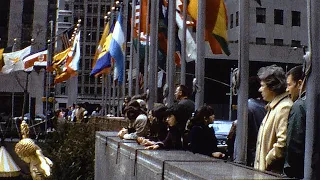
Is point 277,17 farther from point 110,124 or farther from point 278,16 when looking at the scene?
point 110,124

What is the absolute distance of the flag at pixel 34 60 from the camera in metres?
38.0

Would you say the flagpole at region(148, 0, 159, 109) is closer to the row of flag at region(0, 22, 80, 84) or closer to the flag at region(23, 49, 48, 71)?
the row of flag at region(0, 22, 80, 84)

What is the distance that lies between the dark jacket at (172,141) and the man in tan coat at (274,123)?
189cm

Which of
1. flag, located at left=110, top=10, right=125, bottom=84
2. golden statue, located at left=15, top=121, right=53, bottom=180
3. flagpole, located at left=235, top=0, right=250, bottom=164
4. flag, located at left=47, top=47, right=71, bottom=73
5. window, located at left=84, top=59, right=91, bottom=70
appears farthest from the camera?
window, located at left=84, top=59, right=91, bottom=70

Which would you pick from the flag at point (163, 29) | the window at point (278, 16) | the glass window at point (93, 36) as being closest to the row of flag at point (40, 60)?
the flag at point (163, 29)

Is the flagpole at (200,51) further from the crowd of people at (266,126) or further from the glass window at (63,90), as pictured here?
the glass window at (63,90)

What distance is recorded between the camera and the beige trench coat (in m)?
5.98

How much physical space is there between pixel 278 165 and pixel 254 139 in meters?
2.70

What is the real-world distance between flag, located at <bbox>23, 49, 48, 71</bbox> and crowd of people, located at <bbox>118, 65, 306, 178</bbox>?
2937 centimetres

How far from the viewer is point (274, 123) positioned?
6.15 meters

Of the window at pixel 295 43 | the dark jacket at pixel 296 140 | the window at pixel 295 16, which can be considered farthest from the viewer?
the window at pixel 295 43

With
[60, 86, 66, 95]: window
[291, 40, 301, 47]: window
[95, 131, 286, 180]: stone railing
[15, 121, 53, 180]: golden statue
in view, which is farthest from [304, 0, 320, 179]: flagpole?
[60, 86, 66, 95]: window

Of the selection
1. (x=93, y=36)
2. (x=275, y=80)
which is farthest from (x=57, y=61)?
(x=93, y=36)

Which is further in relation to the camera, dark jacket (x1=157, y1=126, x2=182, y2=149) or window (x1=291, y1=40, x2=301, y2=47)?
window (x1=291, y1=40, x2=301, y2=47)
